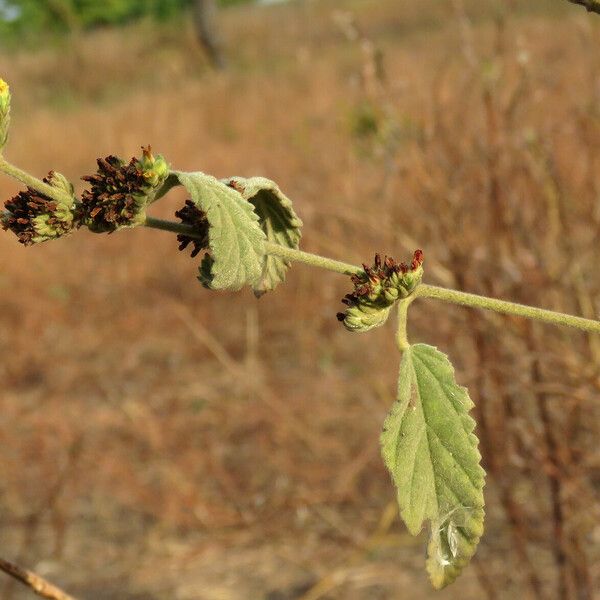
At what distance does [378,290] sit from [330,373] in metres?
2.96

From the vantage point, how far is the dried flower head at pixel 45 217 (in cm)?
59

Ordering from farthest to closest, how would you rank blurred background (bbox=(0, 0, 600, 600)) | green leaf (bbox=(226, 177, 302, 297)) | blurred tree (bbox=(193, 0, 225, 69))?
blurred tree (bbox=(193, 0, 225, 69)), blurred background (bbox=(0, 0, 600, 600)), green leaf (bbox=(226, 177, 302, 297))

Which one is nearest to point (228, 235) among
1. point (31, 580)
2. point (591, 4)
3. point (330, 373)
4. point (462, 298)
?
point (462, 298)

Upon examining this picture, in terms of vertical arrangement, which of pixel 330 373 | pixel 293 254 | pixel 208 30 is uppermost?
pixel 208 30

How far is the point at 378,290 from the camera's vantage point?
1.99 ft

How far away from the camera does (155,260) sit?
541cm

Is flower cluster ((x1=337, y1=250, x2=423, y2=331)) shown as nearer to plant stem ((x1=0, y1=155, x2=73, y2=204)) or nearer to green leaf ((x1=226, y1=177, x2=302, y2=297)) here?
green leaf ((x1=226, y1=177, x2=302, y2=297))

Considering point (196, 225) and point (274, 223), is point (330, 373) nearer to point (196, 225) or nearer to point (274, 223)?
point (274, 223)

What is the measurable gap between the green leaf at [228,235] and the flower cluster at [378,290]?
7cm

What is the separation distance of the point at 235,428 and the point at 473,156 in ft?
5.24

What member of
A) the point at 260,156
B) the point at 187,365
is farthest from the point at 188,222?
the point at 260,156

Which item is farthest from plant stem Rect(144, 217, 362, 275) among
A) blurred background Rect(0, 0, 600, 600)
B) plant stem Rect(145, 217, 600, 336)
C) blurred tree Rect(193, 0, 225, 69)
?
blurred tree Rect(193, 0, 225, 69)

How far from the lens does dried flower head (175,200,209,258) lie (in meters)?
0.62

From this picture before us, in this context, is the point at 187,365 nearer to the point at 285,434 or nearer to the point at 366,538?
the point at 285,434
